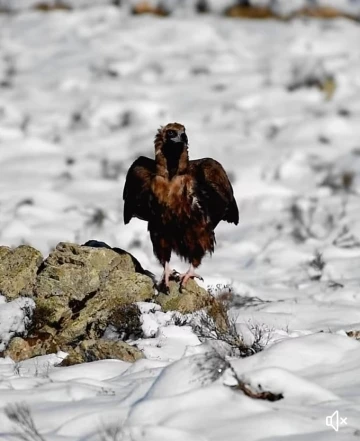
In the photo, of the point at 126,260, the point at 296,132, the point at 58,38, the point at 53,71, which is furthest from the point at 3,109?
the point at 126,260

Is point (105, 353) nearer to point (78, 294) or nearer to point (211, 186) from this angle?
point (78, 294)

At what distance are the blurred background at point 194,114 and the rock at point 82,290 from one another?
6.40 ft

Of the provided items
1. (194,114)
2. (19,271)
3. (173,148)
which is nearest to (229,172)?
(194,114)

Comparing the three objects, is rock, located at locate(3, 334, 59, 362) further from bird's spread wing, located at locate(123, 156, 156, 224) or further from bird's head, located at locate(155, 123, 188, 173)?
bird's head, located at locate(155, 123, 188, 173)

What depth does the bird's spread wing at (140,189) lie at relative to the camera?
695 cm

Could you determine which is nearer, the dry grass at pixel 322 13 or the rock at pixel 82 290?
the rock at pixel 82 290

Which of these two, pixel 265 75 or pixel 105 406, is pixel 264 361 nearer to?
pixel 105 406

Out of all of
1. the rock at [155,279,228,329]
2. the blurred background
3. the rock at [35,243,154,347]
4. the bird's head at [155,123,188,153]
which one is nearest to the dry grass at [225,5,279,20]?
the blurred background

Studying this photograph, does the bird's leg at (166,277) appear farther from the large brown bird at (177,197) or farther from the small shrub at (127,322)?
the small shrub at (127,322)

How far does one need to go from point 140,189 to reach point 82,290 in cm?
101

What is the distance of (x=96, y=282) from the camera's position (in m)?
6.39

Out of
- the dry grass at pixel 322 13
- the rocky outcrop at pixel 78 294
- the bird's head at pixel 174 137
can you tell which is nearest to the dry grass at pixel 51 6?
the dry grass at pixel 322 13

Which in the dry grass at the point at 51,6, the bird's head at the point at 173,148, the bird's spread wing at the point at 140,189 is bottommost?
the bird's spread wing at the point at 140,189

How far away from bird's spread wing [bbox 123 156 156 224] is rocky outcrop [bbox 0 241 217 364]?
447 mm
